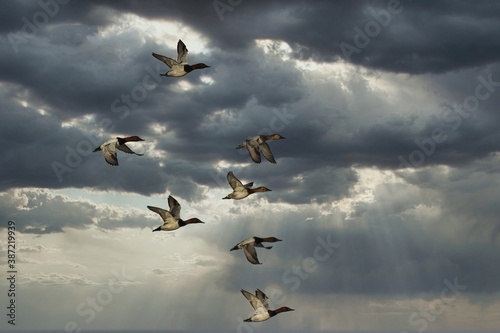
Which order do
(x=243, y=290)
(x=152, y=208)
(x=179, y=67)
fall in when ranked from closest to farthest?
(x=152, y=208)
(x=243, y=290)
(x=179, y=67)

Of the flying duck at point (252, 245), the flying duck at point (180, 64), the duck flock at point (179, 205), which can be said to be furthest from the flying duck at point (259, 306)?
the flying duck at point (180, 64)

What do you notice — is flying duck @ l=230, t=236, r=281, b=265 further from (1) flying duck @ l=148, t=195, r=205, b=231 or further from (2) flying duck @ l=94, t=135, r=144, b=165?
(2) flying duck @ l=94, t=135, r=144, b=165

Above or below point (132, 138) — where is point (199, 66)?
above

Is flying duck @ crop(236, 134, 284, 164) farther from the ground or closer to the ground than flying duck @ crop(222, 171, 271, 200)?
farther from the ground

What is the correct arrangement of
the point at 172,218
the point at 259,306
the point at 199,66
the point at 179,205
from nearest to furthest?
1. the point at 172,218
2. the point at 179,205
3. the point at 259,306
4. the point at 199,66

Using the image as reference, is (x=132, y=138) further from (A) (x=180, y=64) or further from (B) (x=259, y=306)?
(B) (x=259, y=306)

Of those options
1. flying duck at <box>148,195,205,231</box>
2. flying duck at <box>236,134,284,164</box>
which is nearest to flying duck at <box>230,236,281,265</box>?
flying duck at <box>148,195,205,231</box>

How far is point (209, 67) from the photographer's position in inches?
1617

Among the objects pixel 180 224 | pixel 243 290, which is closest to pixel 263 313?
pixel 243 290

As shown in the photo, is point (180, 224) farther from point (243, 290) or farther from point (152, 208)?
point (243, 290)

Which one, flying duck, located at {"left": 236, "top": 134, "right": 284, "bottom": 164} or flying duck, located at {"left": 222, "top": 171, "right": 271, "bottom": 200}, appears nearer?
flying duck, located at {"left": 222, "top": 171, "right": 271, "bottom": 200}

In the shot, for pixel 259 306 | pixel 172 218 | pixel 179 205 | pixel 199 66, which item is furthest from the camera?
pixel 199 66

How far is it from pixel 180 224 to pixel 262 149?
859cm

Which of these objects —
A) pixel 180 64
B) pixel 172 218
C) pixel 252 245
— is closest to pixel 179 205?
pixel 172 218
